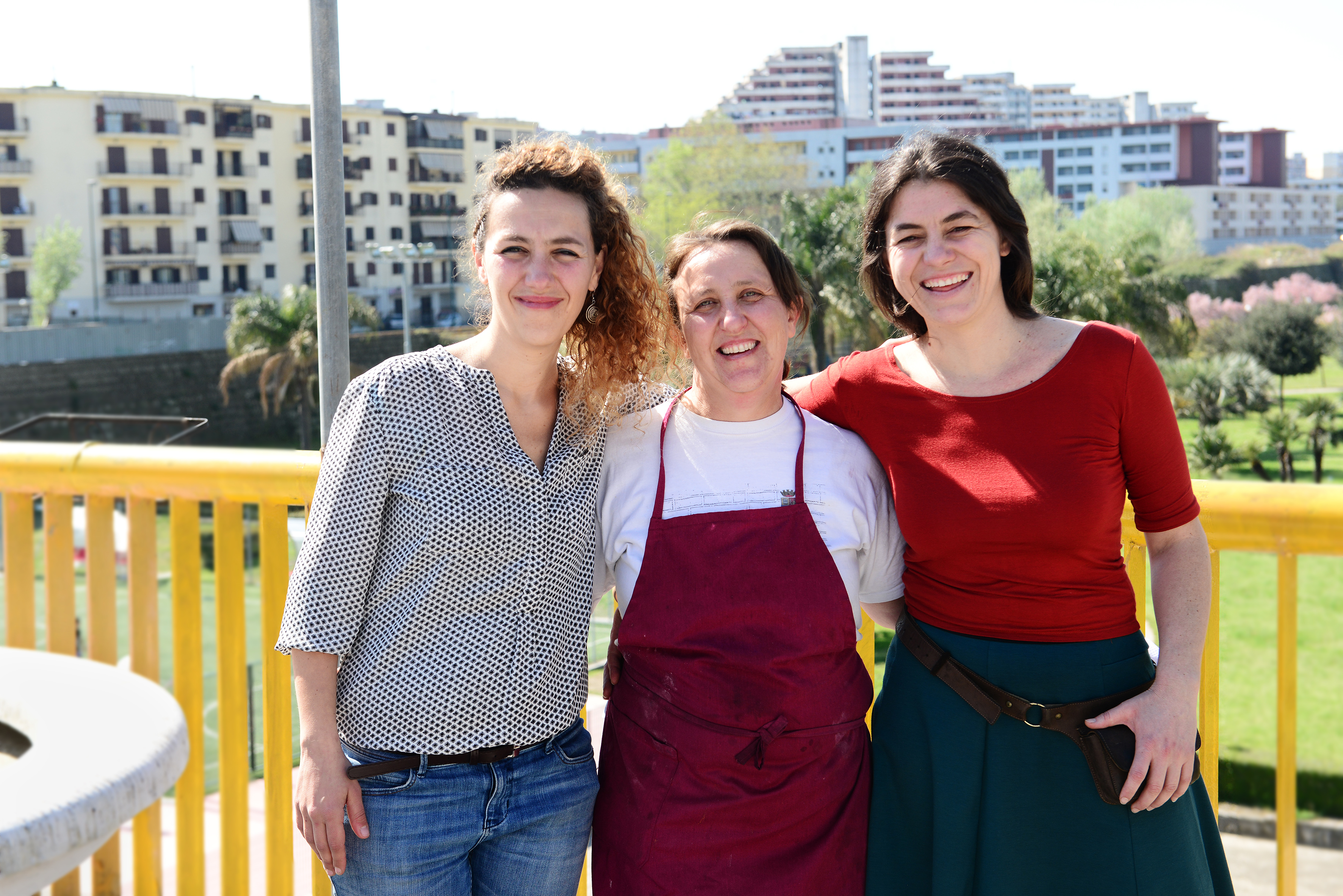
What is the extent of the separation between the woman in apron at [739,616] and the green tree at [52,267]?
51.3 meters

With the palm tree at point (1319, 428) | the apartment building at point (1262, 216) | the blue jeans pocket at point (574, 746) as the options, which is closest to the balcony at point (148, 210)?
the palm tree at point (1319, 428)

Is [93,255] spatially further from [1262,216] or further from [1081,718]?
[1262,216]

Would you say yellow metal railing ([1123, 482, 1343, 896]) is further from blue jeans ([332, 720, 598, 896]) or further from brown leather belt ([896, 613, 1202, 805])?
blue jeans ([332, 720, 598, 896])

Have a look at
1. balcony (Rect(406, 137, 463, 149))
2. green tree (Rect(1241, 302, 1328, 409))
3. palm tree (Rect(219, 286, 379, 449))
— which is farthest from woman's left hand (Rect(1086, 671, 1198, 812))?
balcony (Rect(406, 137, 463, 149))

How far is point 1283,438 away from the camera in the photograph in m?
24.7

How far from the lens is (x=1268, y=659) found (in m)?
17.1

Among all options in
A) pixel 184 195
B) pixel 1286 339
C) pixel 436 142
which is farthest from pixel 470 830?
pixel 436 142

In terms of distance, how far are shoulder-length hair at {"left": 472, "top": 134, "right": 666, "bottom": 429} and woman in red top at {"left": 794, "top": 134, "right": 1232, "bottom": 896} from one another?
45 cm

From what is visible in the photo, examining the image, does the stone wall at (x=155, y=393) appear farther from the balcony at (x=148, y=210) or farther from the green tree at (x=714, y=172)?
the green tree at (x=714, y=172)

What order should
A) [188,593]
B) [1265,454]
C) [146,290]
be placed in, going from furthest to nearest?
[146,290] < [1265,454] < [188,593]

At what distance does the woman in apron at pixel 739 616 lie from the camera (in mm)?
1756

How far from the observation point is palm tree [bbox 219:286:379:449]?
111 feet

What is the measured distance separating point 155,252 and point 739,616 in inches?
2165

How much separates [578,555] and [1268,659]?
18.1 meters
